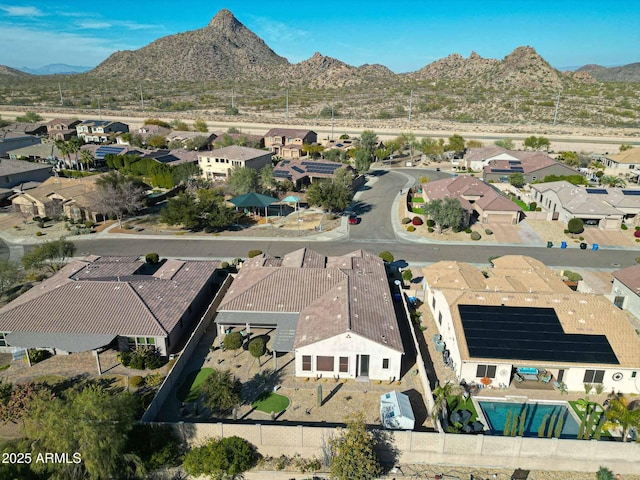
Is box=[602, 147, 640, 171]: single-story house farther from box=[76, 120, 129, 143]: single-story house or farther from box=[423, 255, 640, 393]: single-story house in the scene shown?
box=[76, 120, 129, 143]: single-story house

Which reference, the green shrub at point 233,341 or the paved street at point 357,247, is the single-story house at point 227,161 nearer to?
the paved street at point 357,247

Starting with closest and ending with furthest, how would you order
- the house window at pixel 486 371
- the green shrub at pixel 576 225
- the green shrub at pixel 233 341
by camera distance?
the house window at pixel 486 371 → the green shrub at pixel 233 341 → the green shrub at pixel 576 225

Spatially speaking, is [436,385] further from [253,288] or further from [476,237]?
[476,237]

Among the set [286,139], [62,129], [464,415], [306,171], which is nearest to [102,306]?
[464,415]

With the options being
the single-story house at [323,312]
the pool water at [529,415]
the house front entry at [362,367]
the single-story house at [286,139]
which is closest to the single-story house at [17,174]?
the single-story house at [286,139]

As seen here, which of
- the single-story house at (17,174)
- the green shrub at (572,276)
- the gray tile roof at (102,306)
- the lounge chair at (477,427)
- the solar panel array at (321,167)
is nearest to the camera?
the lounge chair at (477,427)

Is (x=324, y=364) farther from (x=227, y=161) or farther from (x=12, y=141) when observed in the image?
(x=12, y=141)

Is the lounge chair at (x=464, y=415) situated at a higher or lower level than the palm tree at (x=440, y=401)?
lower
